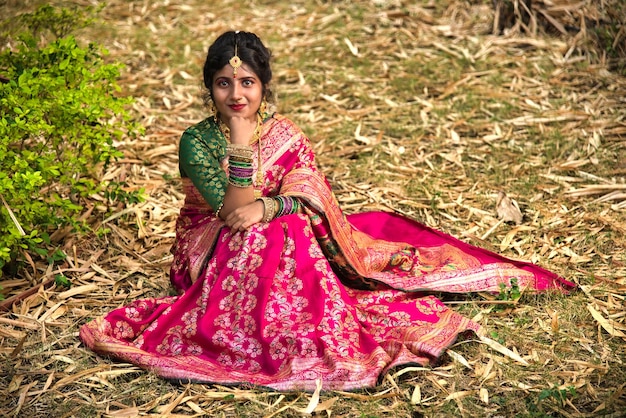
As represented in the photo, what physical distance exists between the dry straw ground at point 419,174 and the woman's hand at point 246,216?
810 millimetres

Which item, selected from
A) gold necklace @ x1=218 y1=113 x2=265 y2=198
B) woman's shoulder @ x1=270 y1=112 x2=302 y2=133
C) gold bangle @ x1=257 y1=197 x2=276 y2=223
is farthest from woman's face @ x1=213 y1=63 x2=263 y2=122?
gold bangle @ x1=257 y1=197 x2=276 y2=223

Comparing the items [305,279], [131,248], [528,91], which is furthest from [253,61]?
[528,91]

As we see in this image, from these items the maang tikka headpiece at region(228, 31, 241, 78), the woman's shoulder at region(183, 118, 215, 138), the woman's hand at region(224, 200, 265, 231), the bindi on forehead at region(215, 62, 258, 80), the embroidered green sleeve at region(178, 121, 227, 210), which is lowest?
the woman's hand at region(224, 200, 265, 231)

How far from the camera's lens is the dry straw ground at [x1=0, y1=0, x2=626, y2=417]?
3451 mm

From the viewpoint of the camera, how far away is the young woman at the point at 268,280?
3572 millimetres

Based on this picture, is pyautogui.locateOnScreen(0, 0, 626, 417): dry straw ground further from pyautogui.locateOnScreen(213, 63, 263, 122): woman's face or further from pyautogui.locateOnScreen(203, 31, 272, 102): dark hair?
pyautogui.locateOnScreen(203, 31, 272, 102): dark hair

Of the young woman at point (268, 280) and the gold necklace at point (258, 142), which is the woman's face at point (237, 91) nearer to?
the young woman at point (268, 280)

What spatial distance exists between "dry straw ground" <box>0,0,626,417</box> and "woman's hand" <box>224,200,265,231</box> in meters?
0.81

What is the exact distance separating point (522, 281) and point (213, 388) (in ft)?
5.98

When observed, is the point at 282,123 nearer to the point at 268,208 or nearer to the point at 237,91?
the point at 237,91

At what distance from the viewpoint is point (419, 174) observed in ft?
18.7

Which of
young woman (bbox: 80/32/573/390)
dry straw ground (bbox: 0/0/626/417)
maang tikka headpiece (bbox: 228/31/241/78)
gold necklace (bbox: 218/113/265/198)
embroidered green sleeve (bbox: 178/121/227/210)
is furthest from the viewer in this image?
gold necklace (bbox: 218/113/265/198)

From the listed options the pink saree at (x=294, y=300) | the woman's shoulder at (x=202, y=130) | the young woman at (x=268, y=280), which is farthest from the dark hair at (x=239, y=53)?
the pink saree at (x=294, y=300)

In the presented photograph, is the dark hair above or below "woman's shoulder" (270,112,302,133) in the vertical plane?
above
